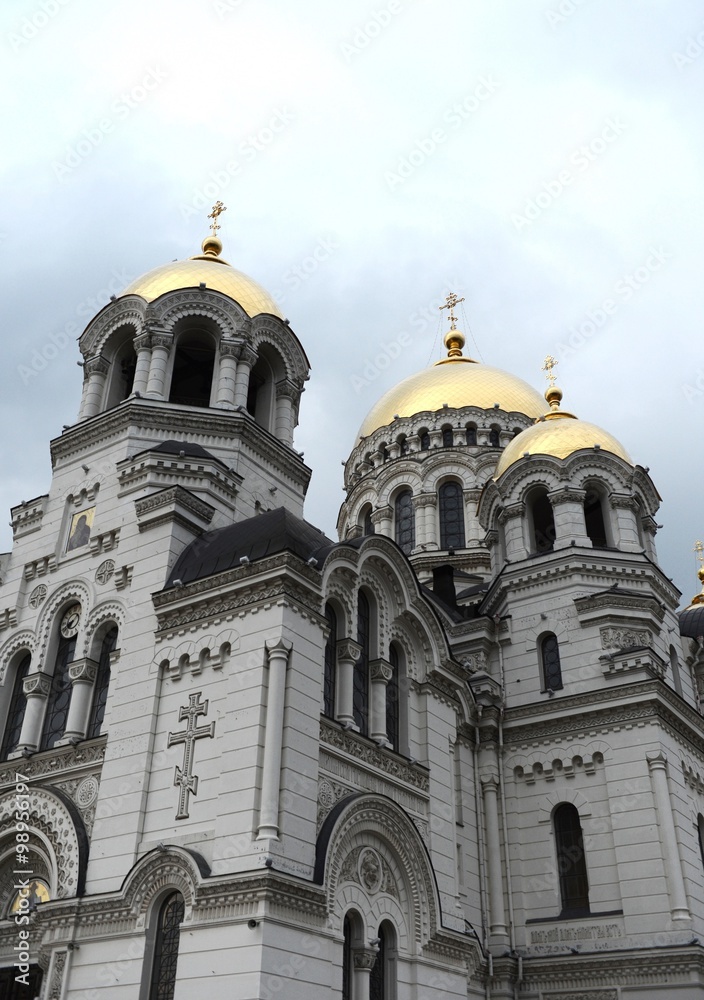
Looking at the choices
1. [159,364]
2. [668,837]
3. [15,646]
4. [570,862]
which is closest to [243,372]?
[159,364]

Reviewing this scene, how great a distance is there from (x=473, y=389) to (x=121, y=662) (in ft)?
69.7

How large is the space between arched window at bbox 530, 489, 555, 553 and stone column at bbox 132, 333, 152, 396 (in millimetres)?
9902

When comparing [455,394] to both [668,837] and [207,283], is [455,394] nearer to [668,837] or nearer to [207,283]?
[207,283]

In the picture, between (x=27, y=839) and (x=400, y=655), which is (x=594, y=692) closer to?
(x=400, y=655)

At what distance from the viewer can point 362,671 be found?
56.6 ft

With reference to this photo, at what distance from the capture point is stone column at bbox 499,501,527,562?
2348 cm

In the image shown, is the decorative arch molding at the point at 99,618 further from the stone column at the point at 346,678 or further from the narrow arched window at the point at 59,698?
the stone column at the point at 346,678

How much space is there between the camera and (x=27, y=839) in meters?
16.0

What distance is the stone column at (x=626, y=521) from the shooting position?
22.9 metres

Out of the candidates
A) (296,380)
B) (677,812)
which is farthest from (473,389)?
(677,812)

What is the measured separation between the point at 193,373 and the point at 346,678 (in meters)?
10.3

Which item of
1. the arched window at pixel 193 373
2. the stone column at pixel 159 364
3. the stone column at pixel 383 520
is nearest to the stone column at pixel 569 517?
the arched window at pixel 193 373

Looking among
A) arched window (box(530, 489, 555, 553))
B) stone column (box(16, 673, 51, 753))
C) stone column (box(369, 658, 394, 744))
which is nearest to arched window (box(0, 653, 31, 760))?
stone column (box(16, 673, 51, 753))

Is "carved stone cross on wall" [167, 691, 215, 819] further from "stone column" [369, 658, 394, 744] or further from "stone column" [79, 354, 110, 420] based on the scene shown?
"stone column" [79, 354, 110, 420]
